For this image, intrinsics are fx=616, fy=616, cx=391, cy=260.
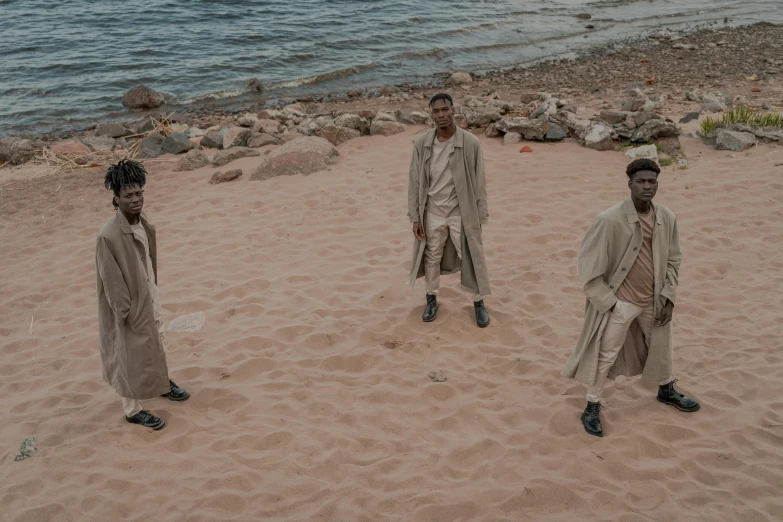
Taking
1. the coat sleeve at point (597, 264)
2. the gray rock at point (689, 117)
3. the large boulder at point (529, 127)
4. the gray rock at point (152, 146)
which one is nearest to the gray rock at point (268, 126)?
the gray rock at point (152, 146)

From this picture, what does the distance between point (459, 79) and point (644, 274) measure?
41.7 feet

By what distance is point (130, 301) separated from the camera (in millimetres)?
3938

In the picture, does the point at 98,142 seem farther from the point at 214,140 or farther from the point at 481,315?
the point at 481,315

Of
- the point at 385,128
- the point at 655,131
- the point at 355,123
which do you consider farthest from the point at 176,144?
the point at 655,131

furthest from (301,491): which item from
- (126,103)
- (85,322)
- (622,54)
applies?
(622,54)

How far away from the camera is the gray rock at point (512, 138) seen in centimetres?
940

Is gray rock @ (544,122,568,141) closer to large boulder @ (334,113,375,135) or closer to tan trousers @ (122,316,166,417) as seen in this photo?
large boulder @ (334,113,375,135)

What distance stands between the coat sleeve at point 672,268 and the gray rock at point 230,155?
7219 millimetres

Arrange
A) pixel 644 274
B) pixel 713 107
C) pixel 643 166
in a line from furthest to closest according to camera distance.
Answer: pixel 713 107
pixel 644 274
pixel 643 166

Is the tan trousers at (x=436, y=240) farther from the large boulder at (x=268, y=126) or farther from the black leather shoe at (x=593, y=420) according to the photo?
the large boulder at (x=268, y=126)

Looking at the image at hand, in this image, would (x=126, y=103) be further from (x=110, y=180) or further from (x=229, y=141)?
(x=110, y=180)

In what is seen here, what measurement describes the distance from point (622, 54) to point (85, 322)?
1607cm

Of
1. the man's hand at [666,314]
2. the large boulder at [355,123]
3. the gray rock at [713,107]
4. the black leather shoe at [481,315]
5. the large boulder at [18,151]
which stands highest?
the gray rock at [713,107]

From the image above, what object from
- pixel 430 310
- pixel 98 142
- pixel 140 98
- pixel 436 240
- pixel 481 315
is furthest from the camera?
pixel 140 98
